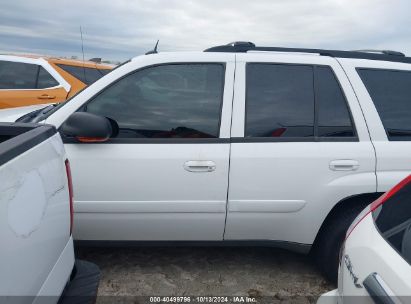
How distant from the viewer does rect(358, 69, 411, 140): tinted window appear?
260 cm

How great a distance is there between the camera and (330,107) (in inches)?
102

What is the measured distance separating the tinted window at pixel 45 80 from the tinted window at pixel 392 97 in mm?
4871

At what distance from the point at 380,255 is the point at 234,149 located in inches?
51.8

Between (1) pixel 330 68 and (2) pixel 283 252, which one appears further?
(2) pixel 283 252

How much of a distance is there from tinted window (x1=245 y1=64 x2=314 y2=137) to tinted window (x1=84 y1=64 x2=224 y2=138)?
25 centimetres

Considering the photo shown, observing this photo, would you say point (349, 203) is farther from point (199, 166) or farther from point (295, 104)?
point (199, 166)

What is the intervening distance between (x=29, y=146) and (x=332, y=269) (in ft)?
7.58

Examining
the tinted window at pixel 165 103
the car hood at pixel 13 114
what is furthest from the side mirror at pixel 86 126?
the car hood at pixel 13 114

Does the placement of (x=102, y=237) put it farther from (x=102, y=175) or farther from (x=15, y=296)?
(x=15, y=296)

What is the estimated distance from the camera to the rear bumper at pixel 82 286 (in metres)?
1.62

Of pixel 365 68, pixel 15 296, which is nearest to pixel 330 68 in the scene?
pixel 365 68

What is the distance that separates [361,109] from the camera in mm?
2576

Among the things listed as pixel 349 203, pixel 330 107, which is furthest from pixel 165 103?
pixel 349 203

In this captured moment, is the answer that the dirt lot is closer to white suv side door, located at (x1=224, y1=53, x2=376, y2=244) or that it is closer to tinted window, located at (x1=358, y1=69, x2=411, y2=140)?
white suv side door, located at (x1=224, y1=53, x2=376, y2=244)
